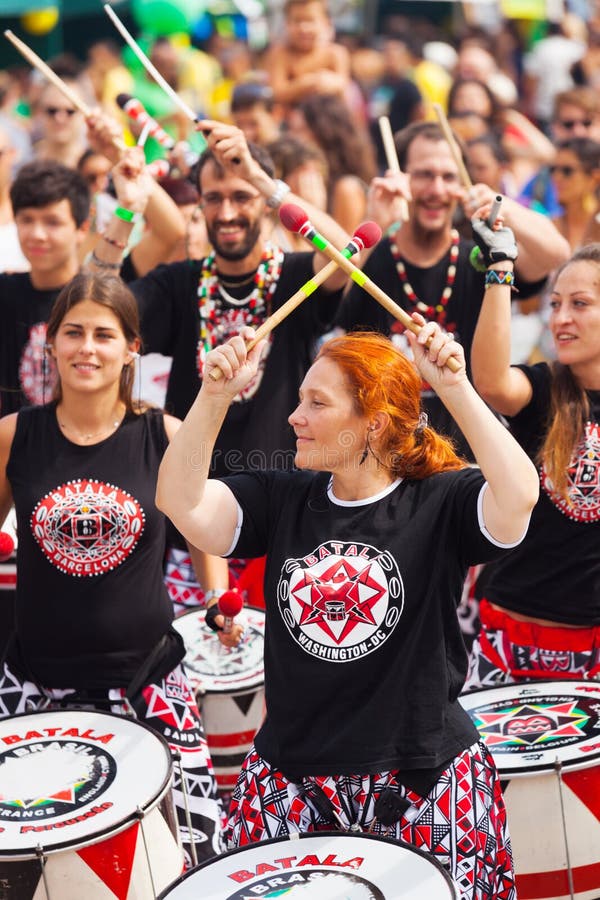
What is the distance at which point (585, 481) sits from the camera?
3.33 m

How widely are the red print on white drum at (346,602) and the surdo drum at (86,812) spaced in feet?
1.68

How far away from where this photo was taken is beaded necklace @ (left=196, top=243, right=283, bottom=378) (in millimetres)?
4195

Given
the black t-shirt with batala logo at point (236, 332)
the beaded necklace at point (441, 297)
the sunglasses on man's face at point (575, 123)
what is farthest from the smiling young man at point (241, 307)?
the sunglasses on man's face at point (575, 123)

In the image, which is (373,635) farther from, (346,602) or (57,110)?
(57,110)

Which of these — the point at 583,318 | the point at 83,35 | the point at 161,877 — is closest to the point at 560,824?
the point at 161,877

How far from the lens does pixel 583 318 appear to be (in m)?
3.40

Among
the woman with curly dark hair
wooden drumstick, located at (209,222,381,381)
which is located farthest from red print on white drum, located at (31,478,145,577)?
the woman with curly dark hair

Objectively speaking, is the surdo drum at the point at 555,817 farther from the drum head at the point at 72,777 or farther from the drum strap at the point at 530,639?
the drum head at the point at 72,777

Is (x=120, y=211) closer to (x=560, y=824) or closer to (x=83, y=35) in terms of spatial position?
(x=560, y=824)

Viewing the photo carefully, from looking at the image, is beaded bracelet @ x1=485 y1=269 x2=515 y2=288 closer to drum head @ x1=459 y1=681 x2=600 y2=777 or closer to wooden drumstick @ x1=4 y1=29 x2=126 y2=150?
drum head @ x1=459 y1=681 x2=600 y2=777

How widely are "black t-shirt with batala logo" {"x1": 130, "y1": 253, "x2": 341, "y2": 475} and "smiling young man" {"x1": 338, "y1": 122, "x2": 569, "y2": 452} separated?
190mm

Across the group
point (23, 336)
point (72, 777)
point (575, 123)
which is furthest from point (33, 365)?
point (575, 123)

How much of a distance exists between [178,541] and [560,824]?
1.82m

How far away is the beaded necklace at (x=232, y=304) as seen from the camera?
13.8ft
